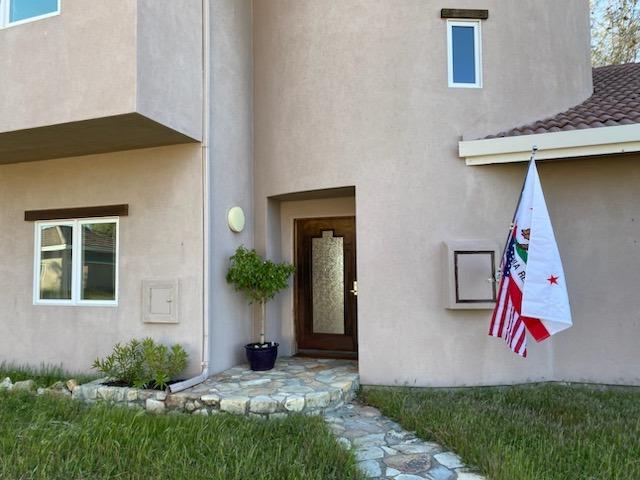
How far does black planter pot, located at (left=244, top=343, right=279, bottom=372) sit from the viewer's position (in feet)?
23.7

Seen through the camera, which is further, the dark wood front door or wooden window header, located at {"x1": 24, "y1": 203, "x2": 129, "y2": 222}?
the dark wood front door

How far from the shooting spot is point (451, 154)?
6965 mm

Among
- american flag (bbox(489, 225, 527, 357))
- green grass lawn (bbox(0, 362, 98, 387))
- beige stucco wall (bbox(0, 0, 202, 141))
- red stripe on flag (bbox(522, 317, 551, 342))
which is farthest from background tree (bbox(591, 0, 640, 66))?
green grass lawn (bbox(0, 362, 98, 387))

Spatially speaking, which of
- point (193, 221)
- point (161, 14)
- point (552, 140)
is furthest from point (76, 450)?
point (552, 140)

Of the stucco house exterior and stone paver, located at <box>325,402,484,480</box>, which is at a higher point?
the stucco house exterior

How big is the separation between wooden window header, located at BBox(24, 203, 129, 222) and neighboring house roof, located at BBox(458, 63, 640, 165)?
17.3 ft

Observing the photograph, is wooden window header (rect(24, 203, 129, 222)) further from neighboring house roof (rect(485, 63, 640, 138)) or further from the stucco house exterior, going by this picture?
neighboring house roof (rect(485, 63, 640, 138))

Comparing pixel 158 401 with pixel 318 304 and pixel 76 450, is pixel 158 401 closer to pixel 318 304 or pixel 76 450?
pixel 76 450

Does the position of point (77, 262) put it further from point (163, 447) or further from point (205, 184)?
point (163, 447)

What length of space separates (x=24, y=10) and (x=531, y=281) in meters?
7.54

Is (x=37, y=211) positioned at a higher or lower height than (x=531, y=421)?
higher

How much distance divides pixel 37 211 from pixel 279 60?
486 centimetres

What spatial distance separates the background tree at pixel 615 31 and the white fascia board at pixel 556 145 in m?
11.8

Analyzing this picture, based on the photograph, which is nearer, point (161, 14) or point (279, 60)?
point (161, 14)
